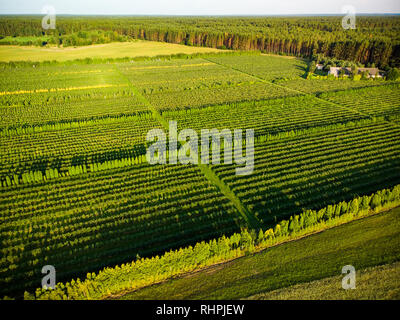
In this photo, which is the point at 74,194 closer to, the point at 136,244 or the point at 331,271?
the point at 136,244

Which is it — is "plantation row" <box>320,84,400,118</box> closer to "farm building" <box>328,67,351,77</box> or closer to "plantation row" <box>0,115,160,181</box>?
"farm building" <box>328,67,351,77</box>

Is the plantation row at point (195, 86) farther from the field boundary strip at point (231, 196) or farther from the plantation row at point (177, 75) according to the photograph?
the field boundary strip at point (231, 196)

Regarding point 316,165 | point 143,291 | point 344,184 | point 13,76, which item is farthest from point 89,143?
point 13,76

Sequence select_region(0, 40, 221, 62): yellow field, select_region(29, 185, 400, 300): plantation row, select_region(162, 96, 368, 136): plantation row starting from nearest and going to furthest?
1. select_region(29, 185, 400, 300): plantation row
2. select_region(162, 96, 368, 136): plantation row
3. select_region(0, 40, 221, 62): yellow field

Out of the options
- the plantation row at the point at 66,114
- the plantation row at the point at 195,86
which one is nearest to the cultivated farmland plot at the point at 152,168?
the plantation row at the point at 66,114

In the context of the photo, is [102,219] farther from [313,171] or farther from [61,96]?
[61,96]

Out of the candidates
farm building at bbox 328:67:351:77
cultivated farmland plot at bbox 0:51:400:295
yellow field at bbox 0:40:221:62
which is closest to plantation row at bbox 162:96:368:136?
cultivated farmland plot at bbox 0:51:400:295

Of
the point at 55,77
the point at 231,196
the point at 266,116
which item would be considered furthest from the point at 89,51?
the point at 231,196
